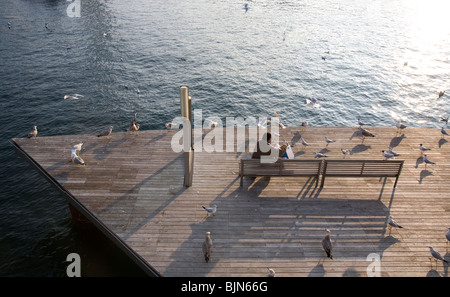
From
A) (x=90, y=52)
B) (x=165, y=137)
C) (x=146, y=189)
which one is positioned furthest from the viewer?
(x=90, y=52)

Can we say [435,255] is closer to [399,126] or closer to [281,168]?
[281,168]

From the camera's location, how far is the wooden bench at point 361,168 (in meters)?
14.2

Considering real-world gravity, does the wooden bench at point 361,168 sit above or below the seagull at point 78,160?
above

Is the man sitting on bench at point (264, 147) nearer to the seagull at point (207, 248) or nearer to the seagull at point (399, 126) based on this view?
the seagull at point (207, 248)

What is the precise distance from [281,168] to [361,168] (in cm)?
365

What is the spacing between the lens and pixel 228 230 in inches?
491

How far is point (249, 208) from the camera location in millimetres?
13555

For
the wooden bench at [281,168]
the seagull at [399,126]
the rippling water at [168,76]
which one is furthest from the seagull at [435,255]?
the rippling water at [168,76]

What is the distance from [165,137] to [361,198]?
436 inches

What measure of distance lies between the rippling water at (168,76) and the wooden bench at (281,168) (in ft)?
23.6
